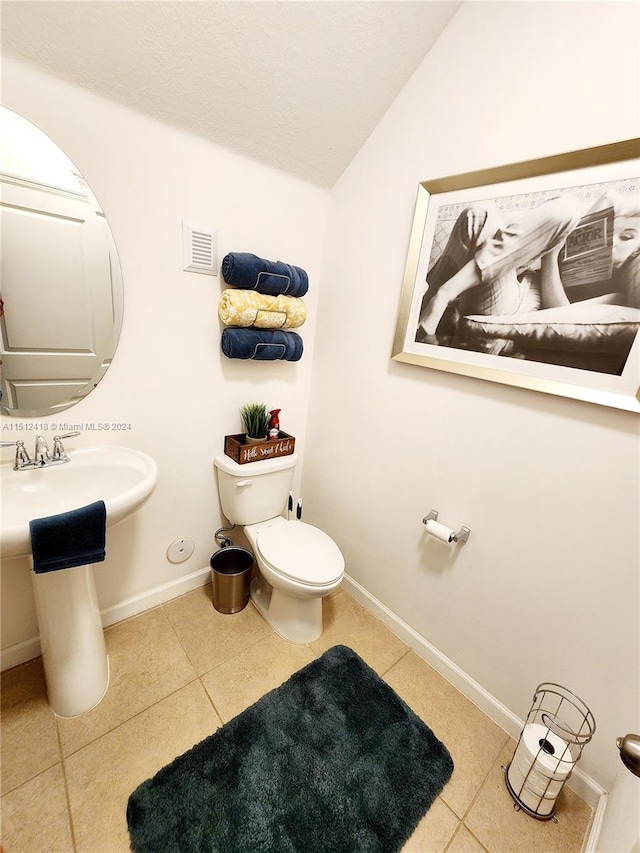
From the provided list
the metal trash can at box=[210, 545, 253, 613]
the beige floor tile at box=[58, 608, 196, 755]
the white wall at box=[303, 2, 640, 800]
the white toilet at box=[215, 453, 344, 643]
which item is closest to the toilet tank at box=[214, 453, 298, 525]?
the white toilet at box=[215, 453, 344, 643]

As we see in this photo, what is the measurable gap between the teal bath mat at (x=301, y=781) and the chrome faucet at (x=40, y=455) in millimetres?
1032

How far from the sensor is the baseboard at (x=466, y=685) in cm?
110

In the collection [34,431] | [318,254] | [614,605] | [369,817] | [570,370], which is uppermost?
[318,254]

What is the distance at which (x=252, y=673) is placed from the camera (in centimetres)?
140

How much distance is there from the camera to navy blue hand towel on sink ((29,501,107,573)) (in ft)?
2.85

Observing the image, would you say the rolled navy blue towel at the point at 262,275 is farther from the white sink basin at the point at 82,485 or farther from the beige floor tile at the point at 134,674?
the beige floor tile at the point at 134,674

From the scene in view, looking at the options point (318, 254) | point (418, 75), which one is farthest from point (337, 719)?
point (418, 75)

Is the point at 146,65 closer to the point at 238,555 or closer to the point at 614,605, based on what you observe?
the point at 238,555

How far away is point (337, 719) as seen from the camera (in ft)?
4.17

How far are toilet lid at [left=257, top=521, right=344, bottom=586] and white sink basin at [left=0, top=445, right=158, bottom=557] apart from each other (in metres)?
0.61

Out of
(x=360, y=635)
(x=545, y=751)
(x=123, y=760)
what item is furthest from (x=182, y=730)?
(x=545, y=751)

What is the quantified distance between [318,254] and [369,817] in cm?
215

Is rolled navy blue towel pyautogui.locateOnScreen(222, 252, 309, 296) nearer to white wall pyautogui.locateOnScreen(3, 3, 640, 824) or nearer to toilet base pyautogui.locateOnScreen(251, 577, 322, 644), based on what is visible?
white wall pyautogui.locateOnScreen(3, 3, 640, 824)

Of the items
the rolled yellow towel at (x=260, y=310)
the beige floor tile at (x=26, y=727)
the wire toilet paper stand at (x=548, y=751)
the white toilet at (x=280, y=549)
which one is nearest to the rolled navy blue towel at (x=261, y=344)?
the rolled yellow towel at (x=260, y=310)
